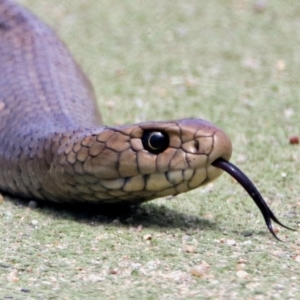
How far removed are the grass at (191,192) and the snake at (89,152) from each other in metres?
0.15

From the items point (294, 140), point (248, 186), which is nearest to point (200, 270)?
point (248, 186)

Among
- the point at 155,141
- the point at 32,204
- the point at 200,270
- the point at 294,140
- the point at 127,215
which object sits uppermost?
the point at 155,141

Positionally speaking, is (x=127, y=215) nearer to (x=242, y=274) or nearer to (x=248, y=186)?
(x=248, y=186)

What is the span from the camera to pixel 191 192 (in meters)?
5.10

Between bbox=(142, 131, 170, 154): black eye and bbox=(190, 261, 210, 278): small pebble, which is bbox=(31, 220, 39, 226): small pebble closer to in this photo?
bbox=(142, 131, 170, 154): black eye

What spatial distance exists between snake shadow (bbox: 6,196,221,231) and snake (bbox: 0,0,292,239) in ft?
0.22

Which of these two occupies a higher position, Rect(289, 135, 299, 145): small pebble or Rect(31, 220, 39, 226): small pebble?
Rect(289, 135, 299, 145): small pebble

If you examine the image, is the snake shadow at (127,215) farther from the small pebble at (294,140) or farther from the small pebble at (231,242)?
the small pebble at (294,140)

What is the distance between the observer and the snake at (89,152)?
4172mm

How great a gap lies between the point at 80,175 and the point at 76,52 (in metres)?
3.60

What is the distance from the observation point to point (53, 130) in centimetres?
477

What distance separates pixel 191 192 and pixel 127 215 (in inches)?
23.8

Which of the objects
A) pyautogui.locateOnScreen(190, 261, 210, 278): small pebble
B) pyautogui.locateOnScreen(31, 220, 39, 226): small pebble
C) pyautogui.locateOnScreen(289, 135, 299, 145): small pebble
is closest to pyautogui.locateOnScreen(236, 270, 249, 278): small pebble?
pyautogui.locateOnScreen(190, 261, 210, 278): small pebble

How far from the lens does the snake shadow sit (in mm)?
4457
